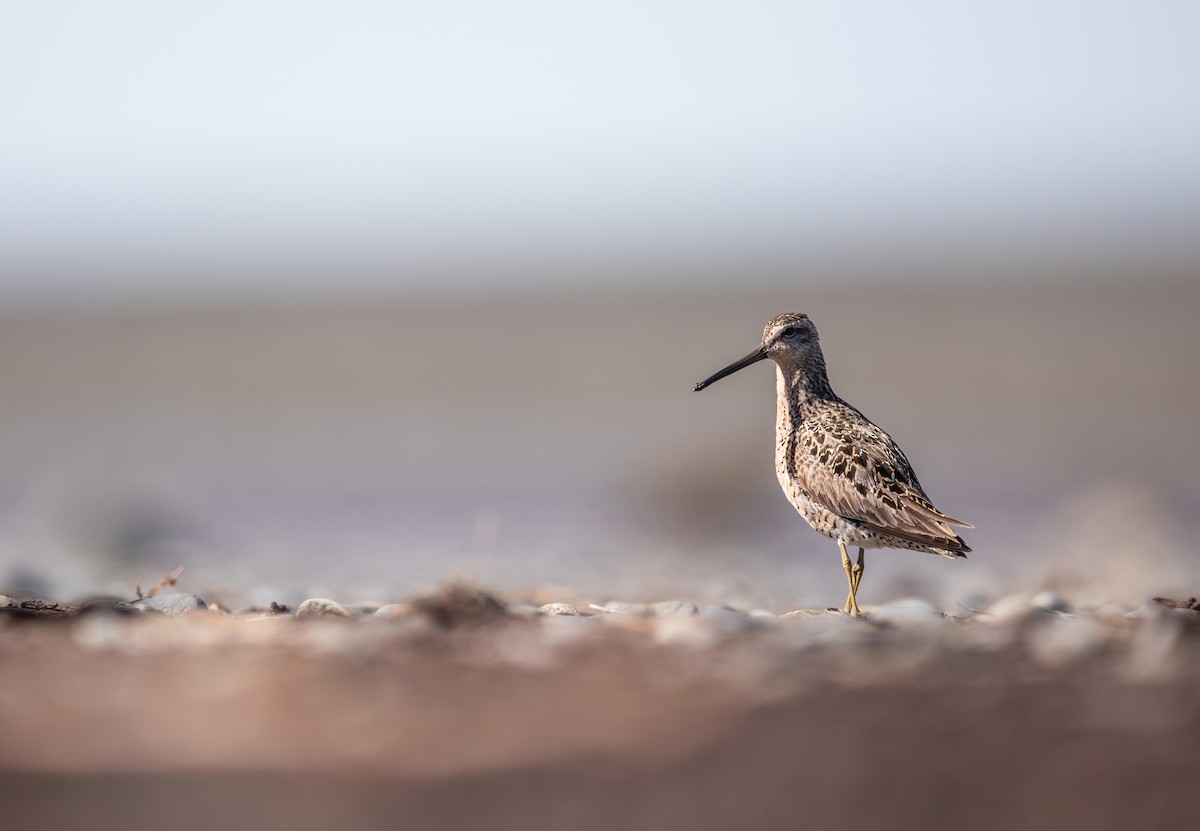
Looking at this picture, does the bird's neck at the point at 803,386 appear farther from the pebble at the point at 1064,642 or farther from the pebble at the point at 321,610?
the pebble at the point at 321,610

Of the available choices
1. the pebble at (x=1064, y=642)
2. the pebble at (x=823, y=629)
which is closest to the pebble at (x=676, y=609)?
the pebble at (x=823, y=629)

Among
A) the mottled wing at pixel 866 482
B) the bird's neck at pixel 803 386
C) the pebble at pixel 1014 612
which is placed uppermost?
the bird's neck at pixel 803 386

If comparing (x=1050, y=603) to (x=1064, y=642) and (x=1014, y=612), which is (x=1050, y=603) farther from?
(x=1064, y=642)

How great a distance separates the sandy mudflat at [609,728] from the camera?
4.33 meters

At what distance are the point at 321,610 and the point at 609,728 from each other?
3.22 meters

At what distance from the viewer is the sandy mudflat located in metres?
4.33

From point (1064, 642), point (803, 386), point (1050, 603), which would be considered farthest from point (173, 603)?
point (1050, 603)

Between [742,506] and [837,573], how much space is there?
312 cm

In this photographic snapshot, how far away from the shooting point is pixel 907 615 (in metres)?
7.84

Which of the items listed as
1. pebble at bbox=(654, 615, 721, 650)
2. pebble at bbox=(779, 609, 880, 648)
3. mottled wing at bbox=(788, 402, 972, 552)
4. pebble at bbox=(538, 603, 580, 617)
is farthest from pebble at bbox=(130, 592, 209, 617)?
mottled wing at bbox=(788, 402, 972, 552)

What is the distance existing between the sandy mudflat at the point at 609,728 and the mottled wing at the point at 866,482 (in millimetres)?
1998

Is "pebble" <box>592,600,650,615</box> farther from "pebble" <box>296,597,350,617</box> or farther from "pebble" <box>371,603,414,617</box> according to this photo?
"pebble" <box>296,597,350,617</box>

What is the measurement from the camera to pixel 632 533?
1681 centimetres

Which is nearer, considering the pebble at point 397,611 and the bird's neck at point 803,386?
the pebble at point 397,611
